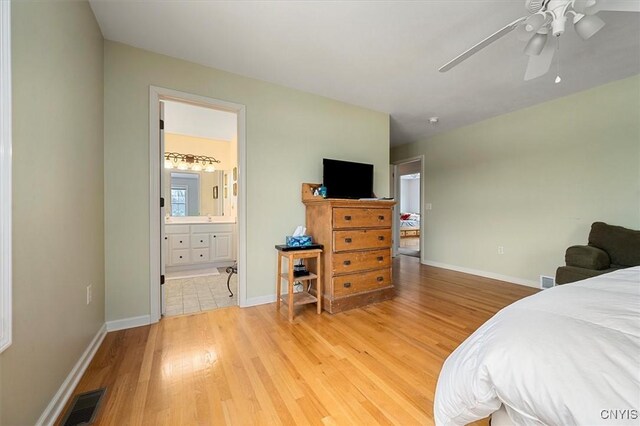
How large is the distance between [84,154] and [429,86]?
3.35 metres

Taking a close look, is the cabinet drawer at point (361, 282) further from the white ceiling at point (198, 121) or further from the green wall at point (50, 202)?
the white ceiling at point (198, 121)

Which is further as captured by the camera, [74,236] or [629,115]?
[629,115]

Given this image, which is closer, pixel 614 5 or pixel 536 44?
pixel 614 5

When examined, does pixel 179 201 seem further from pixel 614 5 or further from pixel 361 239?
pixel 614 5

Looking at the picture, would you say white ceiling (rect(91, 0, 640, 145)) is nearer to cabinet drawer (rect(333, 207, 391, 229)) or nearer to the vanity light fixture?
cabinet drawer (rect(333, 207, 391, 229))

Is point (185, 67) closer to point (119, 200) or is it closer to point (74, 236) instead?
point (119, 200)

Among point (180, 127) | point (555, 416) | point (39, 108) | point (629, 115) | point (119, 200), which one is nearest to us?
point (555, 416)

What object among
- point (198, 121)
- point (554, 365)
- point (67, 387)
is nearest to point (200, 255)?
point (198, 121)

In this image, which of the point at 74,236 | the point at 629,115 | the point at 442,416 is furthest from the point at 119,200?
the point at 629,115

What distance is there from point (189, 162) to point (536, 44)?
519 cm

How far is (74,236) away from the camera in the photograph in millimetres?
1474

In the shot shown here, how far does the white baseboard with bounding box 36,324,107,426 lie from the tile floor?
718 mm

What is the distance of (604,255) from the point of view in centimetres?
239

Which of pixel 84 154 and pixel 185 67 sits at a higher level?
pixel 185 67
